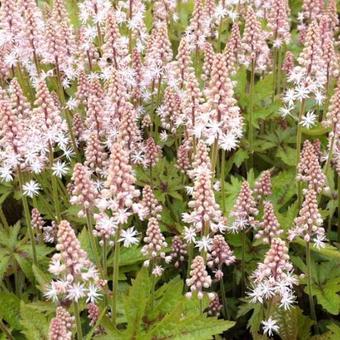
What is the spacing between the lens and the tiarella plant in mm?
4215

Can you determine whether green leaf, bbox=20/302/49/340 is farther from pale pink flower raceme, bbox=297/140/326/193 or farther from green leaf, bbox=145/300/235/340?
pale pink flower raceme, bbox=297/140/326/193

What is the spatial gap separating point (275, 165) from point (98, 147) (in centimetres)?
218

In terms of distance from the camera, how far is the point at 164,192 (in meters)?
5.80

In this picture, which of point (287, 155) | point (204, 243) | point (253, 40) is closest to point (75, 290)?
point (204, 243)

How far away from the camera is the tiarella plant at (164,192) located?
4.21m

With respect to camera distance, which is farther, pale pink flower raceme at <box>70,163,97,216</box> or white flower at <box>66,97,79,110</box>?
white flower at <box>66,97,79,110</box>

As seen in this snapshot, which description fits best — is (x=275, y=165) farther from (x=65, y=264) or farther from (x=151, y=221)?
(x=65, y=264)

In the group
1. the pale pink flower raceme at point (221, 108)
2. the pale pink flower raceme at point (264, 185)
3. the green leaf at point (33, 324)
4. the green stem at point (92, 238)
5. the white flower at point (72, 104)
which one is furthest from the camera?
the white flower at point (72, 104)

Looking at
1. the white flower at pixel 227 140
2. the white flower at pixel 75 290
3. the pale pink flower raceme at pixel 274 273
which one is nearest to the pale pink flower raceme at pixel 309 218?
the pale pink flower raceme at pixel 274 273

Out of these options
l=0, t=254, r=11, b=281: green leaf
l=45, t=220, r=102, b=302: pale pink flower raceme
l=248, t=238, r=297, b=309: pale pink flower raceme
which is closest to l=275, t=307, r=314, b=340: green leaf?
l=248, t=238, r=297, b=309: pale pink flower raceme

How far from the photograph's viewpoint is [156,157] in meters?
5.64

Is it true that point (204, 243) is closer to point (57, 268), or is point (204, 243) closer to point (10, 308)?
point (57, 268)

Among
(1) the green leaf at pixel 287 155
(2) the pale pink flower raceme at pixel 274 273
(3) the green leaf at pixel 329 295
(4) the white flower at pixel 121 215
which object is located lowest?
(3) the green leaf at pixel 329 295

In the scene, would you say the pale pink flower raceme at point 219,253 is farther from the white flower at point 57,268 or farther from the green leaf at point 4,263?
the green leaf at point 4,263
